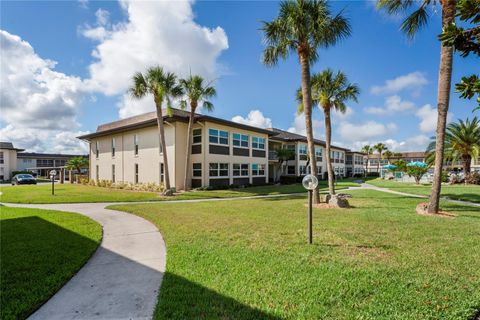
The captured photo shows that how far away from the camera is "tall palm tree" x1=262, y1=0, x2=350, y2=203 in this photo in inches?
462

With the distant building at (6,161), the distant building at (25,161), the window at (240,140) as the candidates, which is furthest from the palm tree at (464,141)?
the distant building at (6,161)

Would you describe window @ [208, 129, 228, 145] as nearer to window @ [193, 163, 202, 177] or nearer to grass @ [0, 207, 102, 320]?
window @ [193, 163, 202, 177]

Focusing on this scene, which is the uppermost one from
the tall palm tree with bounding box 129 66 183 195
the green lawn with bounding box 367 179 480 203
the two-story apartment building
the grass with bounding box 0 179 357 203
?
the tall palm tree with bounding box 129 66 183 195

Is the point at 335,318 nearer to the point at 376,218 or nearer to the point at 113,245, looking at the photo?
the point at 113,245

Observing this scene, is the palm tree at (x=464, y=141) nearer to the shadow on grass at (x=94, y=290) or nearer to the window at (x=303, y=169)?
the window at (x=303, y=169)

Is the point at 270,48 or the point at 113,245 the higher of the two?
the point at 270,48

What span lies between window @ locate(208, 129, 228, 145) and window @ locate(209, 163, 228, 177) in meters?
2.20

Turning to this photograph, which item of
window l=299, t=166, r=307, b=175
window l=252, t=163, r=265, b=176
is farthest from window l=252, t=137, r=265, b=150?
window l=299, t=166, r=307, b=175

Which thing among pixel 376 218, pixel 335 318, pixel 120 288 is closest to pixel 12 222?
pixel 120 288

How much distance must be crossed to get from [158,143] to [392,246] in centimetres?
2106

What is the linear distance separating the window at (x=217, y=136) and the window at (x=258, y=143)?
182 inches

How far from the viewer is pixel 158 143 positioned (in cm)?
2342

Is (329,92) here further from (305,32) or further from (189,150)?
(189,150)

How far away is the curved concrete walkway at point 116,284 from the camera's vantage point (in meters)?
3.38
